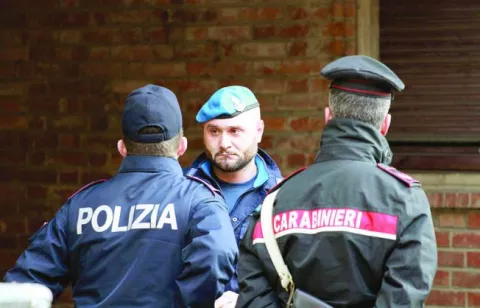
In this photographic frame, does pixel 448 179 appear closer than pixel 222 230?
No

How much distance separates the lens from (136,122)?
3.20 m

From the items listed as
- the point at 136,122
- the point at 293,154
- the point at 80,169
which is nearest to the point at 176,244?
the point at 136,122

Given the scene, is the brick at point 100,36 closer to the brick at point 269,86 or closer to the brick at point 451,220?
the brick at point 269,86

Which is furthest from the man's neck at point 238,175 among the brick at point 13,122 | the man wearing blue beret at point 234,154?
the brick at point 13,122

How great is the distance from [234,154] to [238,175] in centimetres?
10

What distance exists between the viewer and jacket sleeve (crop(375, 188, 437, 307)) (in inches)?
93.0

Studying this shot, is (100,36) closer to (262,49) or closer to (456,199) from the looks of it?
(262,49)

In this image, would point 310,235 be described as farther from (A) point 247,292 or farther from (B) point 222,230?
(B) point 222,230

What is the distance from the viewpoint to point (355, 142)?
2.57 metres

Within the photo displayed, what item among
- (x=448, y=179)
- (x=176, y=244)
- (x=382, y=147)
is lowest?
(x=448, y=179)

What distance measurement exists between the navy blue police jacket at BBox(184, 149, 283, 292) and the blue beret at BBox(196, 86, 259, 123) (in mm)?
192

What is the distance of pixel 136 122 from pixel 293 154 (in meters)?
2.07

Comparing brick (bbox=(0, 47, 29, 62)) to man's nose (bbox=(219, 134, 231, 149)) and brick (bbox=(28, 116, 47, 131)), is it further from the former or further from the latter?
man's nose (bbox=(219, 134, 231, 149))

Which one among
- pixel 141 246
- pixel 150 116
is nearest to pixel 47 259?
pixel 141 246
